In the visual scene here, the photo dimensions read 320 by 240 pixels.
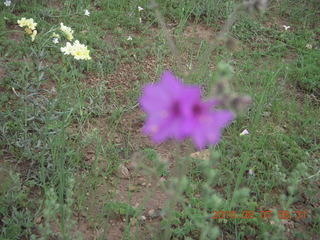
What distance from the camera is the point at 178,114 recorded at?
129cm

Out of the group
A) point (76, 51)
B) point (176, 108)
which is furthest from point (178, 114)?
point (76, 51)

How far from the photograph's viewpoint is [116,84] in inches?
152

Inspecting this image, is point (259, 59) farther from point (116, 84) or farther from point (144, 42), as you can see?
point (116, 84)

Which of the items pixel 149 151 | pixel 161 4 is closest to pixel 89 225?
pixel 149 151

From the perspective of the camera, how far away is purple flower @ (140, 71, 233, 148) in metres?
1.26

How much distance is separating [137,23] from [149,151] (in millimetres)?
2056

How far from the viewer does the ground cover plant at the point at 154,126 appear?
1.82 metres

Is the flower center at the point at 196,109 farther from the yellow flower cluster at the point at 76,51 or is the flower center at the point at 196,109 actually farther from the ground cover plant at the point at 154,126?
the yellow flower cluster at the point at 76,51

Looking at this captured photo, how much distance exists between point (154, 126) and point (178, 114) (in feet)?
0.31
